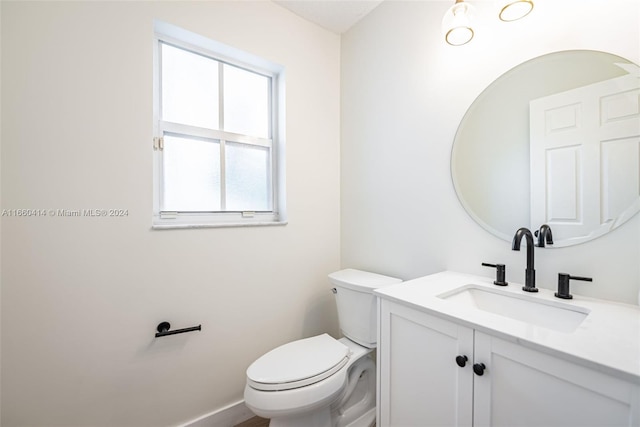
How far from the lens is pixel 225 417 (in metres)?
1.43

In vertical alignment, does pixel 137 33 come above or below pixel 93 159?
above

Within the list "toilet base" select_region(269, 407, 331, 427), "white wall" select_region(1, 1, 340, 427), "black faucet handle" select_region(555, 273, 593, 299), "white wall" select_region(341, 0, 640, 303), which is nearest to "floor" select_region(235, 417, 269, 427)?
"white wall" select_region(1, 1, 340, 427)

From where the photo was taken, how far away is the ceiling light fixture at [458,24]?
1041 millimetres

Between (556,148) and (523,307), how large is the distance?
0.61 m

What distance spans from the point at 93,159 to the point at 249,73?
103 centimetres

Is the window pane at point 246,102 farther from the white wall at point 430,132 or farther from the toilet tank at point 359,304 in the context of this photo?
the toilet tank at point 359,304

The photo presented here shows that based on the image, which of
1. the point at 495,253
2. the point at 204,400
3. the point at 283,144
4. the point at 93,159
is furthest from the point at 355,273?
the point at 93,159

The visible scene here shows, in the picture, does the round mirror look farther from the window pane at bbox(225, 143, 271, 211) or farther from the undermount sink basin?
the window pane at bbox(225, 143, 271, 211)

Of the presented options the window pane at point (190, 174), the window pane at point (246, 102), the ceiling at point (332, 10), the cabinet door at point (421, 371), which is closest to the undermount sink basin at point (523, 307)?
the cabinet door at point (421, 371)

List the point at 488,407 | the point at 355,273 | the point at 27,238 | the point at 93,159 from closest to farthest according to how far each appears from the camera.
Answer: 1. the point at 488,407
2. the point at 27,238
3. the point at 93,159
4. the point at 355,273

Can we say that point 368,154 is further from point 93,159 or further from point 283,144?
point 93,159

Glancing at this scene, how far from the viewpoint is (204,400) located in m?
1.39

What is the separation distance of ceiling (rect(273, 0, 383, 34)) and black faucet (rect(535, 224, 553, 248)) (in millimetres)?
1565

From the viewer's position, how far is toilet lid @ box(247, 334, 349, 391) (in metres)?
1.08
